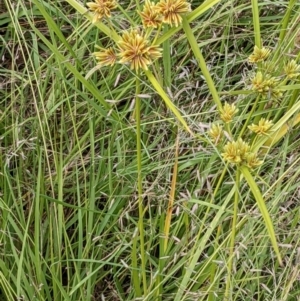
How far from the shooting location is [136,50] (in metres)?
0.55

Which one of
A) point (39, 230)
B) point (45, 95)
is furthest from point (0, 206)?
point (45, 95)

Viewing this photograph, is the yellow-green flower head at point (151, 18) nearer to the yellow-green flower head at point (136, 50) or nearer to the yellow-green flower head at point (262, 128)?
the yellow-green flower head at point (136, 50)

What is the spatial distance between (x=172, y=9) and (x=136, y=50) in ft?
0.18

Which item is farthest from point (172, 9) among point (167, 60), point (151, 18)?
point (167, 60)

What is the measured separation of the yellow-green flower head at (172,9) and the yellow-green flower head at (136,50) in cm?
3

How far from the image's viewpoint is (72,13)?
1303 mm

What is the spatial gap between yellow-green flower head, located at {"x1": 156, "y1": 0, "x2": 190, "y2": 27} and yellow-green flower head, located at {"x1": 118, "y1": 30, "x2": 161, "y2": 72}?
0.11ft

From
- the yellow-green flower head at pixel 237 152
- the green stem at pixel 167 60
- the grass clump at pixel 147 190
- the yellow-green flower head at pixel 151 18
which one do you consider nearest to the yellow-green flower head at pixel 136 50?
the yellow-green flower head at pixel 151 18

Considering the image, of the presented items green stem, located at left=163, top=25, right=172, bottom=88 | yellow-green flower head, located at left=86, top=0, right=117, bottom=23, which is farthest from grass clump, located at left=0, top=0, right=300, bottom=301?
yellow-green flower head, located at left=86, top=0, right=117, bottom=23

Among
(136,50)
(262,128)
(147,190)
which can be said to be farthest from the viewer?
(147,190)

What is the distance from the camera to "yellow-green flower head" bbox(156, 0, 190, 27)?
552mm

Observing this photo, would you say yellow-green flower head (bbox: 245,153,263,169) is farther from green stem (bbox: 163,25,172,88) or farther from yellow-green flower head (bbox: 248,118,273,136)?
green stem (bbox: 163,25,172,88)

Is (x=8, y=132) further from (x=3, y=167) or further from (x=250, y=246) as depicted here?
(x=250, y=246)

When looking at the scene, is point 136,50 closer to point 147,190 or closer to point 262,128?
point 262,128
